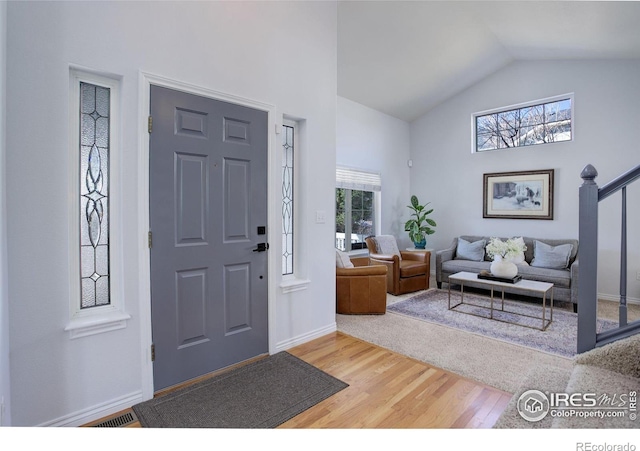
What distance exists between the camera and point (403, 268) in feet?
16.3

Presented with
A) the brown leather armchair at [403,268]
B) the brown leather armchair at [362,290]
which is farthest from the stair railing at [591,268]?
the brown leather armchair at [403,268]

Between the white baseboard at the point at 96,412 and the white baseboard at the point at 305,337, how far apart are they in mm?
1152

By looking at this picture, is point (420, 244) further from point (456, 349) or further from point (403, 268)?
point (456, 349)

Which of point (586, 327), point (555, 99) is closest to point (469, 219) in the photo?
point (555, 99)

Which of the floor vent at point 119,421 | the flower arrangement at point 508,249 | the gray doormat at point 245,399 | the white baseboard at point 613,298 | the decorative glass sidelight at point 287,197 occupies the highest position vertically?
the decorative glass sidelight at point 287,197

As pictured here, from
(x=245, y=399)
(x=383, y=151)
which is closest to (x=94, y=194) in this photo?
(x=245, y=399)

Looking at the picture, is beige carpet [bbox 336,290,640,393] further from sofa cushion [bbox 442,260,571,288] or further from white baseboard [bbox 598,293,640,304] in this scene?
white baseboard [bbox 598,293,640,304]

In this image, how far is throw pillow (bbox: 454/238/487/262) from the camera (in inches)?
211

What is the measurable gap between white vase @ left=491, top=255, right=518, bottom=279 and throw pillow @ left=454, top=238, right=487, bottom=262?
150 cm

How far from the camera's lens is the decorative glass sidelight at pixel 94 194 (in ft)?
6.63

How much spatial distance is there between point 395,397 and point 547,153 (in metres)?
4.81

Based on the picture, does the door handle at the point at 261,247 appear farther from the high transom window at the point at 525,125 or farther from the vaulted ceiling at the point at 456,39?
the high transom window at the point at 525,125
